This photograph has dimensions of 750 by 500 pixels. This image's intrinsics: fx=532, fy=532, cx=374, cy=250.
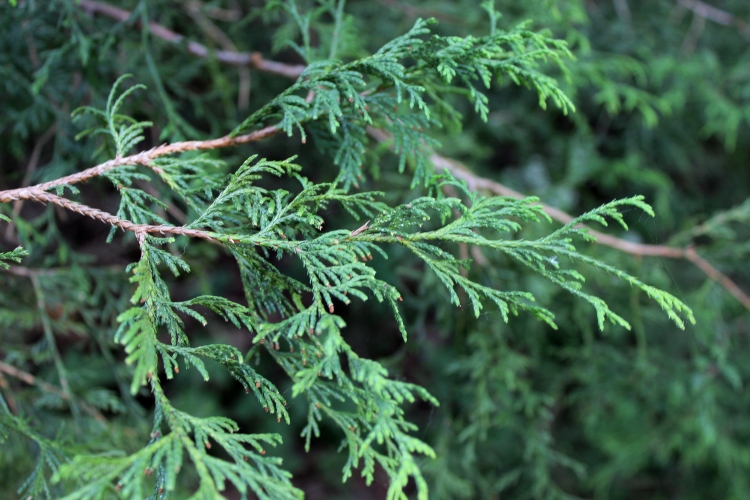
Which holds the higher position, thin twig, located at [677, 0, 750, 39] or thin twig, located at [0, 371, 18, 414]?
thin twig, located at [677, 0, 750, 39]

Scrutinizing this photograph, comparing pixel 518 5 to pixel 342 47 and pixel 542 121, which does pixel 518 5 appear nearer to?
pixel 542 121

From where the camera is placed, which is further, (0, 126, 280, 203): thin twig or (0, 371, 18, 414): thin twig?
(0, 371, 18, 414): thin twig

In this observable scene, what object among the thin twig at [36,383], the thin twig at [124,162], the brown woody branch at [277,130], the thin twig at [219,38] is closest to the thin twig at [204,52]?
the brown woody branch at [277,130]

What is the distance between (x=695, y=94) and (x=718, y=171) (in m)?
1.15

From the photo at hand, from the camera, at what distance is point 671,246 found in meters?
2.70

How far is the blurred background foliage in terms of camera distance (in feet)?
7.06

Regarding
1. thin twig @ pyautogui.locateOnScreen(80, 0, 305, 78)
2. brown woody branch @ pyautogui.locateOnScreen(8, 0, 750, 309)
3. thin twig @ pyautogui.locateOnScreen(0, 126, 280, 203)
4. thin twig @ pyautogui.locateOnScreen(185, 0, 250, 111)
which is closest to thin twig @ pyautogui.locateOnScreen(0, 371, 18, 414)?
thin twig @ pyautogui.locateOnScreen(0, 126, 280, 203)

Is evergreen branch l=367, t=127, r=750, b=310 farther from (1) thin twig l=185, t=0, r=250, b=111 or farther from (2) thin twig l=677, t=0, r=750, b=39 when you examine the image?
(2) thin twig l=677, t=0, r=750, b=39

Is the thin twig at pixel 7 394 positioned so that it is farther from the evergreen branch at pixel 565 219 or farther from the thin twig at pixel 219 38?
the evergreen branch at pixel 565 219

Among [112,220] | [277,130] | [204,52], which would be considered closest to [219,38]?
[204,52]

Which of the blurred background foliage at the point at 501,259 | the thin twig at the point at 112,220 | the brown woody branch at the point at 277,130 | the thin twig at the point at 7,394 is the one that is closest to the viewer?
the thin twig at the point at 112,220

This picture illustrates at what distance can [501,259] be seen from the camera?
2.68m

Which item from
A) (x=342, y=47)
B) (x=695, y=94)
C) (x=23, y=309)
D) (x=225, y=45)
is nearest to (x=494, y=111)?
(x=695, y=94)

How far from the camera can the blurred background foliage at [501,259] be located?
84.7 inches
